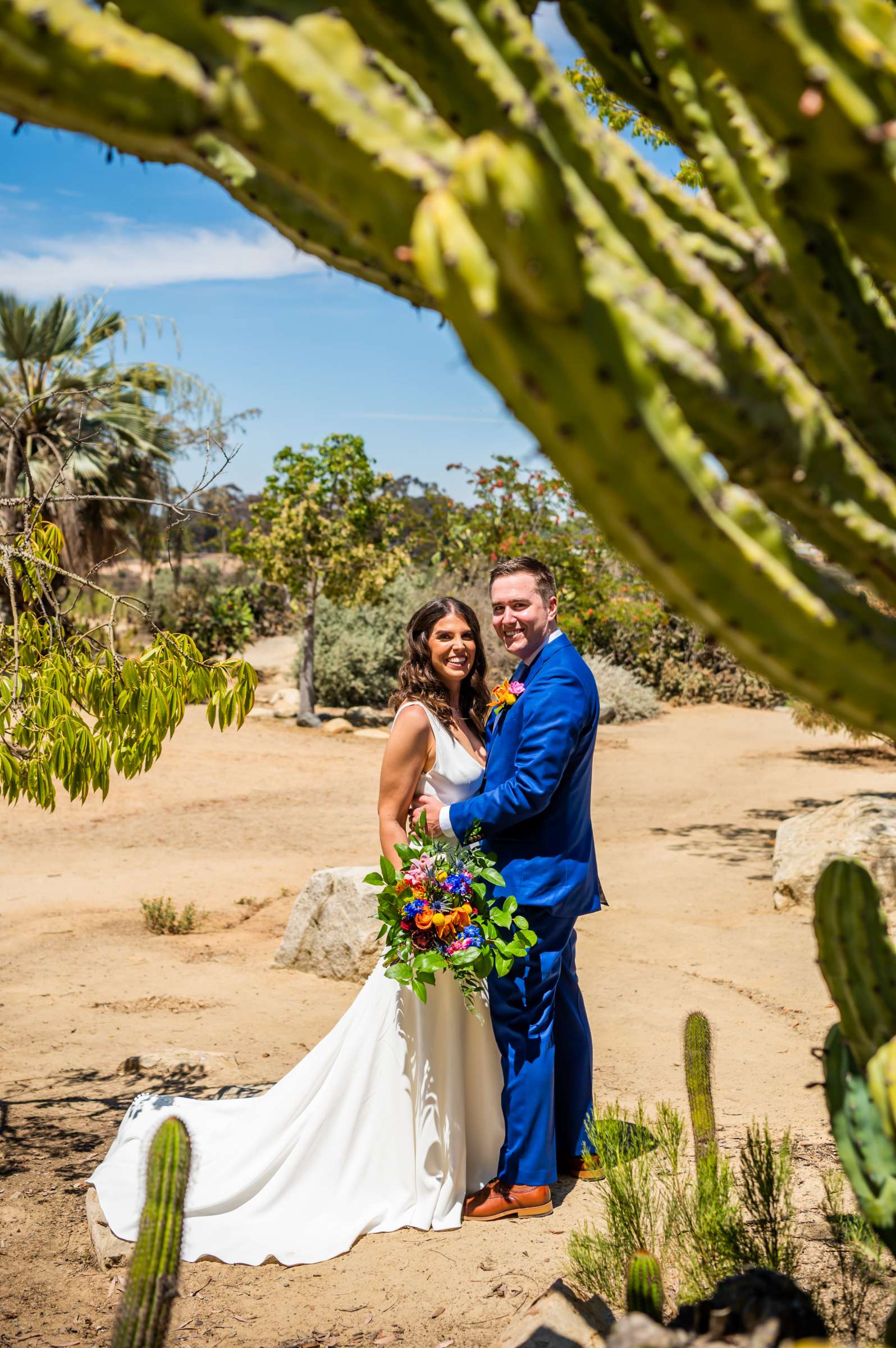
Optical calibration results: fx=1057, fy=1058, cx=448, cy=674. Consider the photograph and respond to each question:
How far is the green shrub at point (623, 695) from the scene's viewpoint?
70.4 feet

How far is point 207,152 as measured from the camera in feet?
5.39

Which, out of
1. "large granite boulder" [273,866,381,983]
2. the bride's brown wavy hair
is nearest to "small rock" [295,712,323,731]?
"large granite boulder" [273,866,381,983]

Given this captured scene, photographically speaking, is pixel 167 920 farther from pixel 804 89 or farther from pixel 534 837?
pixel 804 89

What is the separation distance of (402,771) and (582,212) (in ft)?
9.36

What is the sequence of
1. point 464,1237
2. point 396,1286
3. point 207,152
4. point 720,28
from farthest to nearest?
1. point 464,1237
2. point 396,1286
3. point 207,152
4. point 720,28

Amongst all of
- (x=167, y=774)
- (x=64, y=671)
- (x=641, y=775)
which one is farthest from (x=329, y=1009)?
(x=641, y=775)

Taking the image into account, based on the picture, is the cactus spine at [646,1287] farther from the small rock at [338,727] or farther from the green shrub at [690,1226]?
the small rock at [338,727]

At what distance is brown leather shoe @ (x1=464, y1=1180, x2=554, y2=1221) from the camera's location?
3900mm

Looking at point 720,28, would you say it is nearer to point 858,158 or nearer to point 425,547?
point 858,158

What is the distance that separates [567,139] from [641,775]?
46.7 feet

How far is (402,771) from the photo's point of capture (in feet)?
13.4

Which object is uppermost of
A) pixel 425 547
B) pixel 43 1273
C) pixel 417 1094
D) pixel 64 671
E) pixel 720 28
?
pixel 425 547

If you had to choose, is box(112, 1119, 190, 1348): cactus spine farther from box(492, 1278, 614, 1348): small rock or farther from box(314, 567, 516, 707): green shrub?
box(314, 567, 516, 707): green shrub

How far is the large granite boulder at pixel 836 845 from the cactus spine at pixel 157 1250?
242 inches
